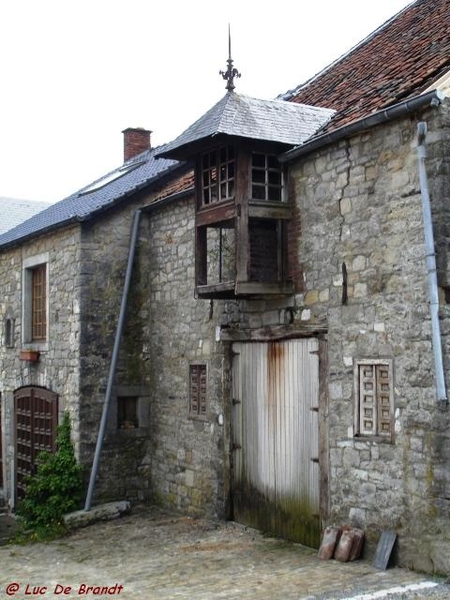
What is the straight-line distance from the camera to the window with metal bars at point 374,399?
25.5ft

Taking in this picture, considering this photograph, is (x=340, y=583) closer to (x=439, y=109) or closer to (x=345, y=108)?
(x=439, y=109)

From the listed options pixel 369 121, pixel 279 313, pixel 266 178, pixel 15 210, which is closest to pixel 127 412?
pixel 279 313

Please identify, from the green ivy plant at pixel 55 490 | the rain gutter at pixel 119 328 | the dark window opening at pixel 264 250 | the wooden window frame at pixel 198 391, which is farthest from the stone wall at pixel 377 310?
the green ivy plant at pixel 55 490

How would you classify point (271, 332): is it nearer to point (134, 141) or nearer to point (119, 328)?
point (119, 328)

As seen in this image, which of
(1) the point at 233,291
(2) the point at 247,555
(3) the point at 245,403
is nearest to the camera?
(2) the point at 247,555

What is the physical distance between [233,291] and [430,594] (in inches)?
158

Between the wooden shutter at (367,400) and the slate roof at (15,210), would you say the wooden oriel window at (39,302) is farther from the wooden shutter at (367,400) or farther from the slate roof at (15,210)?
the slate roof at (15,210)

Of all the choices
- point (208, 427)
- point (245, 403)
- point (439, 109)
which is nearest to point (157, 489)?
point (208, 427)

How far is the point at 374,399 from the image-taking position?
7918 mm

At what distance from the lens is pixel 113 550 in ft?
31.6

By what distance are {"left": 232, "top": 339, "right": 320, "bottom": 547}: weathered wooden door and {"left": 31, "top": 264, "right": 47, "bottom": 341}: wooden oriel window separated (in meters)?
4.74

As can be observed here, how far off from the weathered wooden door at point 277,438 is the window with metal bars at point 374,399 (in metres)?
0.73

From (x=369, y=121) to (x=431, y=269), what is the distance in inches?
67.2

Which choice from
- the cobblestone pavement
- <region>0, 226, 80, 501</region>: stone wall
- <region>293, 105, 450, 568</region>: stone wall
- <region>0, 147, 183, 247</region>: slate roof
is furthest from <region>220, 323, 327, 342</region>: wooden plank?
<region>0, 147, 183, 247</region>: slate roof
